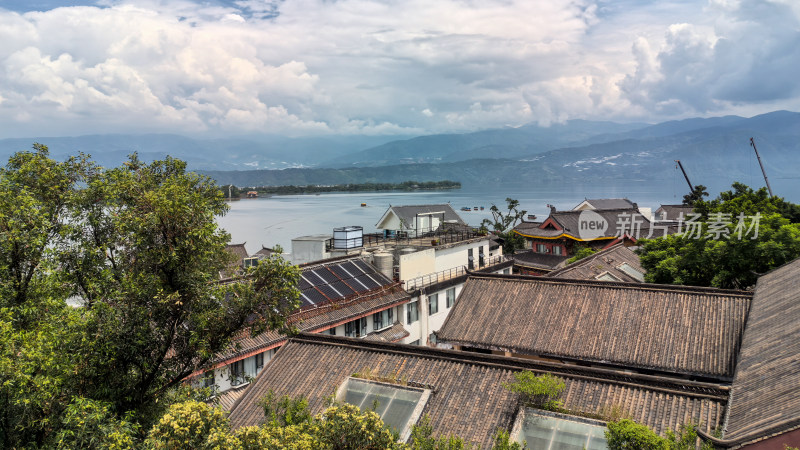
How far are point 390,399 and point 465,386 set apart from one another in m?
2.03

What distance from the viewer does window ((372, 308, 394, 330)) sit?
3170cm

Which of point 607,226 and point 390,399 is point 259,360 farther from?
point 607,226

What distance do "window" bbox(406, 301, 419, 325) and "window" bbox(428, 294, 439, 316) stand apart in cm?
150

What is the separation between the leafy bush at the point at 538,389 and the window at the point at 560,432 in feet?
0.84

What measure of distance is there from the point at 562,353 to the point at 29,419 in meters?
16.4

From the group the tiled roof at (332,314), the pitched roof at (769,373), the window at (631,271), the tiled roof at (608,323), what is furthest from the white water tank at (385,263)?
the pitched roof at (769,373)

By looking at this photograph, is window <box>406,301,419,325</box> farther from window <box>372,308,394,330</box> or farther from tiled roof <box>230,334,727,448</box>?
tiled roof <box>230,334,727,448</box>

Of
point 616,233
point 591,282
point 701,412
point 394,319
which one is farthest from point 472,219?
point 701,412

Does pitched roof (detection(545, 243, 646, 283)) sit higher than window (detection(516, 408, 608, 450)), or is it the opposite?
pitched roof (detection(545, 243, 646, 283))

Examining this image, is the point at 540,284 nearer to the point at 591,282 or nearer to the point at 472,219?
the point at 591,282

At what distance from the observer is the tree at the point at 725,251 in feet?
84.6

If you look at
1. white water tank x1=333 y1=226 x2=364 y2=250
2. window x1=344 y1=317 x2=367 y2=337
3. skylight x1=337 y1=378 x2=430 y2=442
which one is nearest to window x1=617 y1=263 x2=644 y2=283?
window x1=344 y1=317 x2=367 y2=337

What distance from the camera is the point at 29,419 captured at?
347 inches

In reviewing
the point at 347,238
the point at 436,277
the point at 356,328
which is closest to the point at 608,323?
the point at 356,328
